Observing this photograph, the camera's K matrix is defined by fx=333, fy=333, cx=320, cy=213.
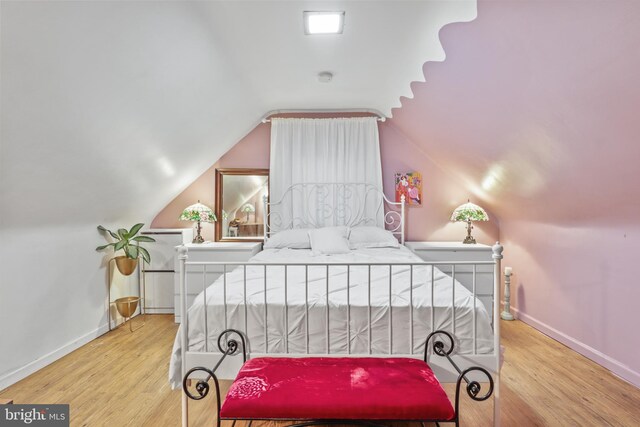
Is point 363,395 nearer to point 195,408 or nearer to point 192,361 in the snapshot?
point 192,361

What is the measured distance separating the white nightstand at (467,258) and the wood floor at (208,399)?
59 centimetres

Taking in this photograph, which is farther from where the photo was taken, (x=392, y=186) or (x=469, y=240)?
(x=392, y=186)

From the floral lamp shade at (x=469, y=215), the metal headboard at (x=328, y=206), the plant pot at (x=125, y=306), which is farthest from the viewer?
the metal headboard at (x=328, y=206)

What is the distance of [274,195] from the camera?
391 cm

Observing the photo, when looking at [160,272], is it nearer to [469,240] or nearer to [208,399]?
[208,399]

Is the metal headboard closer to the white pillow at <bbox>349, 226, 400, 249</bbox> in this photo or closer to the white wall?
the white pillow at <bbox>349, 226, 400, 249</bbox>

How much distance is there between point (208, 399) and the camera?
6.57ft

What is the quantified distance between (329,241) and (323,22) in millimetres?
1862

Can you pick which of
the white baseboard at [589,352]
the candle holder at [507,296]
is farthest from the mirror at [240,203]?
the white baseboard at [589,352]

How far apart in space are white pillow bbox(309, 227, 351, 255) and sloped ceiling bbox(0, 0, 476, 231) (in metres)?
1.41

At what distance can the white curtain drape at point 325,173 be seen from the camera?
3871 millimetres

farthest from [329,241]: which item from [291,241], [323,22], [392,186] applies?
[323,22]

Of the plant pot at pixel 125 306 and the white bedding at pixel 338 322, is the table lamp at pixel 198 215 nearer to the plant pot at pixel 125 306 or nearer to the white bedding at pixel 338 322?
the plant pot at pixel 125 306

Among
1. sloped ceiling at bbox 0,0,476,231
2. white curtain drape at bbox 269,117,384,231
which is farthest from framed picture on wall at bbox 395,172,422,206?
sloped ceiling at bbox 0,0,476,231
